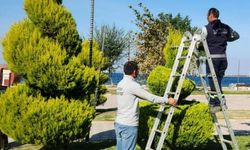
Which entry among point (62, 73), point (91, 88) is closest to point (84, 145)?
point (91, 88)

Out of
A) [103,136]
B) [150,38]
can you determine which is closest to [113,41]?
[150,38]

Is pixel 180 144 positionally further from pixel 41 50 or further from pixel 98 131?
pixel 98 131

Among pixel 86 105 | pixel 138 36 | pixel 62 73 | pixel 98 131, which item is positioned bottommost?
pixel 98 131

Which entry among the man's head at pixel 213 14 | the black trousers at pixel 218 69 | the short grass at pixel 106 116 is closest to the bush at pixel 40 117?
the black trousers at pixel 218 69

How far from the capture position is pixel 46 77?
9.55 meters

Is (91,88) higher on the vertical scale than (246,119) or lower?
higher

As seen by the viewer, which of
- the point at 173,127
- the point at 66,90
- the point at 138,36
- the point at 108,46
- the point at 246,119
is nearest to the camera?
the point at 173,127

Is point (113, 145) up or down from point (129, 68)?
down

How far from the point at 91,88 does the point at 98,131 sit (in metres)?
4.66

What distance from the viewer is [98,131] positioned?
14688 mm

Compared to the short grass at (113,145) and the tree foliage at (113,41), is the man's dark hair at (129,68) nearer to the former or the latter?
the short grass at (113,145)

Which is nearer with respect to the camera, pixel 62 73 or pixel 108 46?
pixel 62 73

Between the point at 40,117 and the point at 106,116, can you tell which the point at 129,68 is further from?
the point at 106,116

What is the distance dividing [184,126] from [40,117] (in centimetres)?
287
